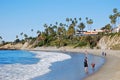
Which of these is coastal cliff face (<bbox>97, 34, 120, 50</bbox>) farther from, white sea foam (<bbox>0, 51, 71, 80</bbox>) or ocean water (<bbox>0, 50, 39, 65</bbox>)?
white sea foam (<bbox>0, 51, 71, 80</bbox>)

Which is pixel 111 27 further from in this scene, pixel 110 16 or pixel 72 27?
pixel 72 27

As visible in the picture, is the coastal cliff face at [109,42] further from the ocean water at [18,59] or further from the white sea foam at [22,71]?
the white sea foam at [22,71]

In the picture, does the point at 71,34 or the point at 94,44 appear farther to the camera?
Answer: the point at 71,34

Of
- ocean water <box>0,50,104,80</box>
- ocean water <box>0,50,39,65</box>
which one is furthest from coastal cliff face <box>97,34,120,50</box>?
ocean water <box>0,50,104,80</box>

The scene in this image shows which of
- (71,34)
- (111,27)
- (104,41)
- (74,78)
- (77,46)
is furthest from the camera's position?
(71,34)

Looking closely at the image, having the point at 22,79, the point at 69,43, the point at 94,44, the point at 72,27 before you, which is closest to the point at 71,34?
the point at 72,27

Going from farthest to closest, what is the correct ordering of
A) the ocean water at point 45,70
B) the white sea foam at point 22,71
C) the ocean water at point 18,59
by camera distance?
the ocean water at point 18,59, the white sea foam at point 22,71, the ocean water at point 45,70

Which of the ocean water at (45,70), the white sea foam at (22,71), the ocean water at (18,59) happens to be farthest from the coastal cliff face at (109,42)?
the white sea foam at (22,71)

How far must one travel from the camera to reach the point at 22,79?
26.7 metres

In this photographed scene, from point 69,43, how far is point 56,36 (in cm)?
3769

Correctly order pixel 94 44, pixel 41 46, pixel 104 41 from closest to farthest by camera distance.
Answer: pixel 104 41 < pixel 94 44 < pixel 41 46

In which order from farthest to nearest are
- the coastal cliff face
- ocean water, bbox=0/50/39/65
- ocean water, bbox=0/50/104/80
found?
the coastal cliff face < ocean water, bbox=0/50/39/65 < ocean water, bbox=0/50/104/80

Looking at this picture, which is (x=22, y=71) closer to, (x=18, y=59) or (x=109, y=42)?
(x=18, y=59)

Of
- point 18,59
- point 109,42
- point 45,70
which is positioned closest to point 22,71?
point 45,70
